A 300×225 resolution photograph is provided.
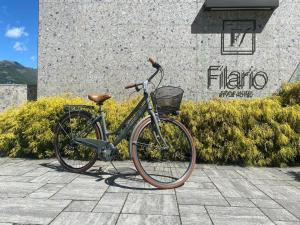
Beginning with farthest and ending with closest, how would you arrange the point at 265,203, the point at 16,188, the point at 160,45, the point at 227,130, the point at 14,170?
the point at 160,45
the point at 227,130
the point at 14,170
the point at 16,188
the point at 265,203

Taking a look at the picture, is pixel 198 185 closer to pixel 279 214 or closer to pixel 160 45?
pixel 279 214

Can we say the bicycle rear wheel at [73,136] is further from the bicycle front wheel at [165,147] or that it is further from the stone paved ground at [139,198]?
the bicycle front wheel at [165,147]

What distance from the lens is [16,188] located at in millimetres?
3973

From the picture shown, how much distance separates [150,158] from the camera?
18.3 feet

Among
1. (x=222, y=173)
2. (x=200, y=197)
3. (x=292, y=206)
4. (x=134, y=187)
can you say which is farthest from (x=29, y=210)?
(x=222, y=173)

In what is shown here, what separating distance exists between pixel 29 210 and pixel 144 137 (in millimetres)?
1542

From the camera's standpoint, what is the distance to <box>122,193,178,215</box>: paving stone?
322 cm

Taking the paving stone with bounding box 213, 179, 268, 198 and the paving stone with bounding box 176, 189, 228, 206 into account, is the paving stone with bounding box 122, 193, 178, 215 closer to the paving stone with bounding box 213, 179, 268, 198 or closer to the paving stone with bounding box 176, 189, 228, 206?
the paving stone with bounding box 176, 189, 228, 206

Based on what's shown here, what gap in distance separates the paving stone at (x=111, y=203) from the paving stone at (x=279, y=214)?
4.29 feet

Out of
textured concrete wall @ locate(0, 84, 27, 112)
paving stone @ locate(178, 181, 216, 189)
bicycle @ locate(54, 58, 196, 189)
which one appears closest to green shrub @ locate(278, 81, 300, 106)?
bicycle @ locate(54, 58, 196, 189)

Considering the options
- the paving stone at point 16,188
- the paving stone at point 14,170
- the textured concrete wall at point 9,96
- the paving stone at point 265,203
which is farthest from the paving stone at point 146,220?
the textured concrete wall at point 9,96

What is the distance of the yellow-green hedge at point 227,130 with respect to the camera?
5.58 metres

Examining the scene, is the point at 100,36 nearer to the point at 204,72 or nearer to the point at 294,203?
the point at 204,72

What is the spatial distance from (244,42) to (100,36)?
2.78 meters
